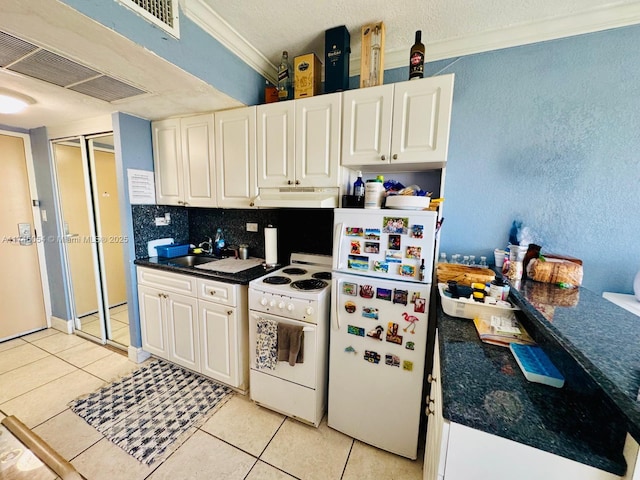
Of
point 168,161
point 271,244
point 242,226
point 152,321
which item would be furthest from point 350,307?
point 168,161

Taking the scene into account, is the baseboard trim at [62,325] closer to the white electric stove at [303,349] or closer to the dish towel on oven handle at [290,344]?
the white electric stove at [303,349]

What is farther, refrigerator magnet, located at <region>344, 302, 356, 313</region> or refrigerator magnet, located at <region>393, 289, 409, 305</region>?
refrigerator magnet, located at <region>344, 302, 356, 313</region>

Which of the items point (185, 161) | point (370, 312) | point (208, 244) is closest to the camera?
point (370, 312)

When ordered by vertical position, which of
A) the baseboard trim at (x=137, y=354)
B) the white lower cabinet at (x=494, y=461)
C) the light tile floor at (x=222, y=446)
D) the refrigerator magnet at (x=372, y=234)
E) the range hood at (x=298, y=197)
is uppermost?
the range hood at (x=298, y=197)

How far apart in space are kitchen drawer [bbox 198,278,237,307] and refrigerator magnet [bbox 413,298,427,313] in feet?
4.05

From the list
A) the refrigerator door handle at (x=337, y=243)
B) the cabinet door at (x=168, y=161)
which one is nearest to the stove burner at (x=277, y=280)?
the refrigerator door handle at (x=337, y=243)

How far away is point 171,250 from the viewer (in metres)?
2.46

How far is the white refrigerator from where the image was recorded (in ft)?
4.70

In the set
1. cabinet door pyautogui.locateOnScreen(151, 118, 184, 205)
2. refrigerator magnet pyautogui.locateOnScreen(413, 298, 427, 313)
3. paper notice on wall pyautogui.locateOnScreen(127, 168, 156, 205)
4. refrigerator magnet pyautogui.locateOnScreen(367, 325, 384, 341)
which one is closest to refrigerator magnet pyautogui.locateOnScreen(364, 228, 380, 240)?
refrigerator magnet pyautogui.locateOnScreen(413, 298, 427, 313)

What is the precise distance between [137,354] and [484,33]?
3.76 meters

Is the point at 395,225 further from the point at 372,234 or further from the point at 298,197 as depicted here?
the point at 298,197

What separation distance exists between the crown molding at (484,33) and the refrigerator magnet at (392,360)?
2.02m

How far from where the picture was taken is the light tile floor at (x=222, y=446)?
145cm

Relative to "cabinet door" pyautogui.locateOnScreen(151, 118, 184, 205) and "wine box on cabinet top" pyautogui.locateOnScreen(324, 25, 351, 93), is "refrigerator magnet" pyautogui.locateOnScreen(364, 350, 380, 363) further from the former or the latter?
"cabinet door" pyautogui.locateOnScreen(151, 118, 184, 205)
